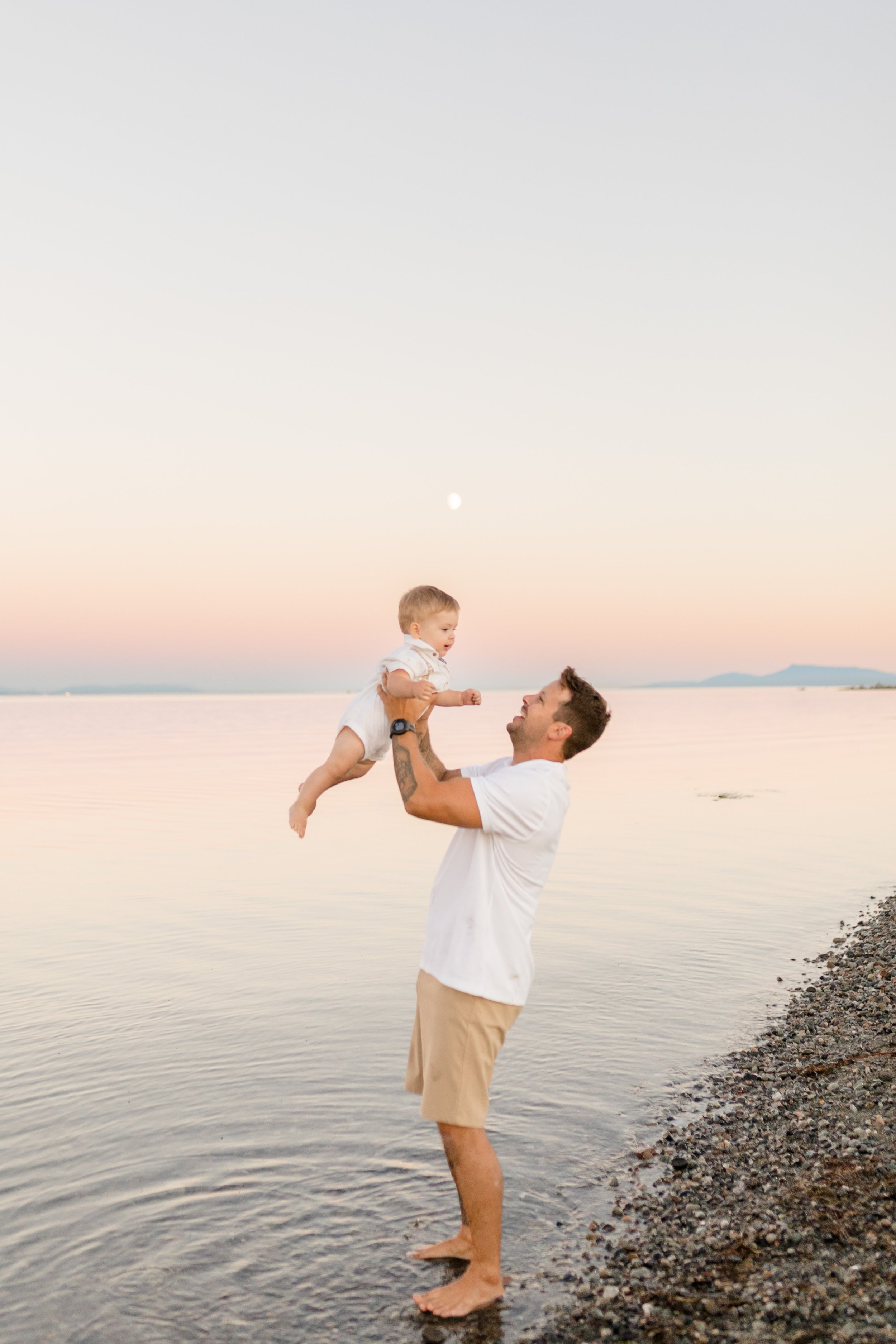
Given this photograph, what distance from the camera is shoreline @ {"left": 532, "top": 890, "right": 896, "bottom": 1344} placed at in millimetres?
4648

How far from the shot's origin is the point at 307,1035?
9312 mm

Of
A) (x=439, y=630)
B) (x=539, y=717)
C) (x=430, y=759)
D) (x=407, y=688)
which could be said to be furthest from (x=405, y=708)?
(x=439, y=630)

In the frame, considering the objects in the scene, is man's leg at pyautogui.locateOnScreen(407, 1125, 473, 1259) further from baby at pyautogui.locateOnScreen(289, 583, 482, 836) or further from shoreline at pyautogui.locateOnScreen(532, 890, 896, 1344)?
baby at pyautogui.locateOnScreen(289, 583, 482, 836)

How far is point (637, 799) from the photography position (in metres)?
26.9

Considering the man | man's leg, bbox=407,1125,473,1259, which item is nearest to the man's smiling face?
the man

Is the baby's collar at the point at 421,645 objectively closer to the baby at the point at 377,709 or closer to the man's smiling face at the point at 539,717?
the baby at the point at 377,709

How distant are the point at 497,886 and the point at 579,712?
0.91 m

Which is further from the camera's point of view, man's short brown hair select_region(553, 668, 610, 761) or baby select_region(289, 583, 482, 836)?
baby select_region(289, 583, 482, 836)

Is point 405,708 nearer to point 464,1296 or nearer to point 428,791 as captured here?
point 428,791

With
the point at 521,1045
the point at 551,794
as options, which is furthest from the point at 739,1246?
the point at 521,1045

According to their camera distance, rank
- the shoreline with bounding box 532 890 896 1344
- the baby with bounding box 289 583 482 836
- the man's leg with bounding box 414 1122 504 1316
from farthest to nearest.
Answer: the baby with bounding box 289 583 482 836 → the man's leg with bounding box 414 1122 504 1316 → the shoreline with bounding box 532 890 896 1344

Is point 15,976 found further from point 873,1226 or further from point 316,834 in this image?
point 316,834

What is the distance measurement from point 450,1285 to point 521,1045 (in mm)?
3964

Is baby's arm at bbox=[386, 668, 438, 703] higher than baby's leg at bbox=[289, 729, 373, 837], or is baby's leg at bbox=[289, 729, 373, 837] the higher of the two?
baby's arm at bbox=[386, 668, 438, 703]
